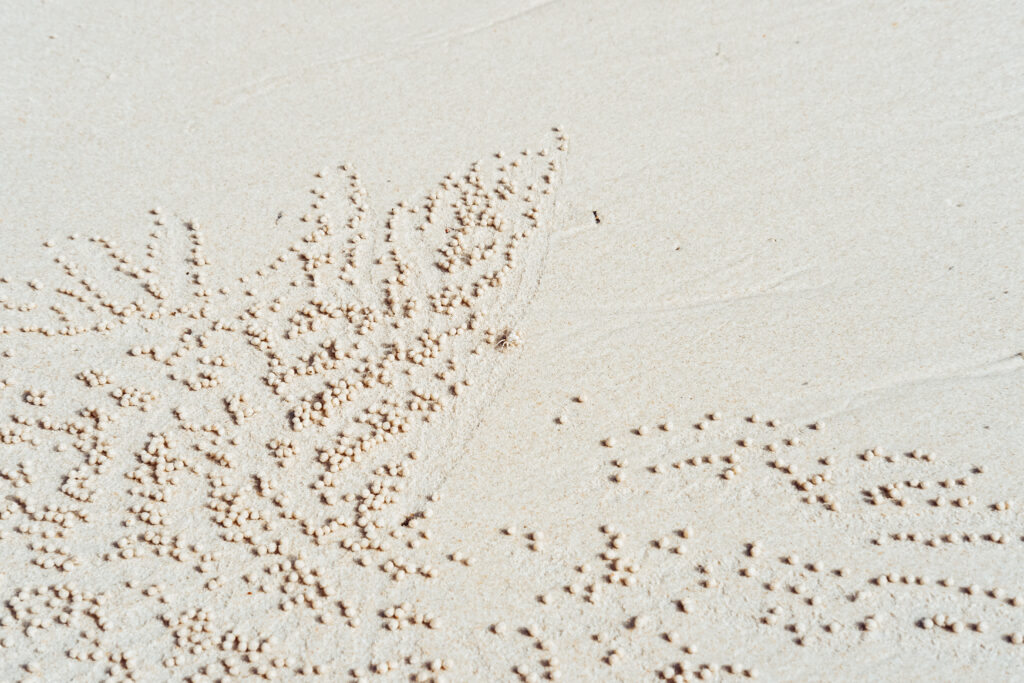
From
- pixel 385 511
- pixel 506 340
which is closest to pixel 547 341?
pixel 506 340

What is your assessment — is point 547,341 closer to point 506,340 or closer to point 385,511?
point 506,340

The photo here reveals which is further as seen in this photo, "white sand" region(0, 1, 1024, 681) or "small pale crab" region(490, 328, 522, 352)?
"small pale crab" region(490, 328, 522, 352)

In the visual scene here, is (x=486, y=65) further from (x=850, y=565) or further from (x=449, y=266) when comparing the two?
(x=850, y=565)

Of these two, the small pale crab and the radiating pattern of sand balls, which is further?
the small pale crab

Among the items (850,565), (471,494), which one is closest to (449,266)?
(471,494)

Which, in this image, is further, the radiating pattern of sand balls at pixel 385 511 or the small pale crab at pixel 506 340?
the small pale crab at pixel 506 340

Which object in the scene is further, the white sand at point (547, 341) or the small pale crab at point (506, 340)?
the small pale crab at point (506, 340)

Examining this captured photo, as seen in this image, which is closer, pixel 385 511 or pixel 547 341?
pixel 385 511

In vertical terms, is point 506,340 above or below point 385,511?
above

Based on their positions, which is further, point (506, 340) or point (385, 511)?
point (506, 340)
